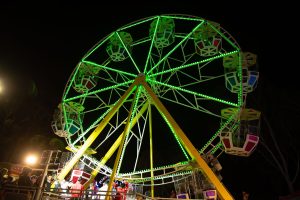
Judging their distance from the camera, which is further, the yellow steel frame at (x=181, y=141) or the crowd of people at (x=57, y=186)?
the yellow steel frame at (x=181, y=141)

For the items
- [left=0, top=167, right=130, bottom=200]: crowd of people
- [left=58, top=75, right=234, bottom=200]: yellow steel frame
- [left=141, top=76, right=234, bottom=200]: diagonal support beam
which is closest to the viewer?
[left=0, top=167, right=130, bottom=200]: crowd of people

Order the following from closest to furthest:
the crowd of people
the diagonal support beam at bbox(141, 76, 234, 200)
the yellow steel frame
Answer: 1. the crowd of people
2. the diagonal support beam at bbox(141, 76, 234, 200)
3. the yellow steel frame

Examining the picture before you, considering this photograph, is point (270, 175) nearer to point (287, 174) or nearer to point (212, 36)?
point (287, 174)

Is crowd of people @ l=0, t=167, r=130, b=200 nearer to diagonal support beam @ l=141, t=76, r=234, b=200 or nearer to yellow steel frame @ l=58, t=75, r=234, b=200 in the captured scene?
yellow steel frame @ l=58, t=75, r=234, b=200

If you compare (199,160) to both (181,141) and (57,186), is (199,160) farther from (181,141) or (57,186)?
(57,186)

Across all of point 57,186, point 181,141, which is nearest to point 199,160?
point 181,141

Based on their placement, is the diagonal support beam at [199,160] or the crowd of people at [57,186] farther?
the diagonal support beam at [199,160]

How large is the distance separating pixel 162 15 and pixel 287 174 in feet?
47.9

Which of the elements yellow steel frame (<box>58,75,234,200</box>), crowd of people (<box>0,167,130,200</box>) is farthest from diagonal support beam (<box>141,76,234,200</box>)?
crowd of people (<box>0,167,130,200</box>)

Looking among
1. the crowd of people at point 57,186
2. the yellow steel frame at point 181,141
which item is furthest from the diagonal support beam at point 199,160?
the crowd of people at point 57,186

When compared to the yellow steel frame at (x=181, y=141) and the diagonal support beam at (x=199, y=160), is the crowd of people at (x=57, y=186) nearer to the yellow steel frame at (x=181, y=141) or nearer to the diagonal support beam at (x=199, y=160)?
the yellow steel frame at (x=181, y=141)

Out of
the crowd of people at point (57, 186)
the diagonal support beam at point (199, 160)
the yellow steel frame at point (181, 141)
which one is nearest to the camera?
the crowd of people at point (57, 186)

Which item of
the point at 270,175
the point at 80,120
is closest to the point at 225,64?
the point at 80,120

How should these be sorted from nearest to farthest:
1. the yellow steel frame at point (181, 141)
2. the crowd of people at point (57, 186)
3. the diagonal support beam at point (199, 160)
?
1. the crowd of people at point (57, 186)
2. the diagonal support beam at point (199, 160)
3. the yellow steel frame at point (181, 141)
